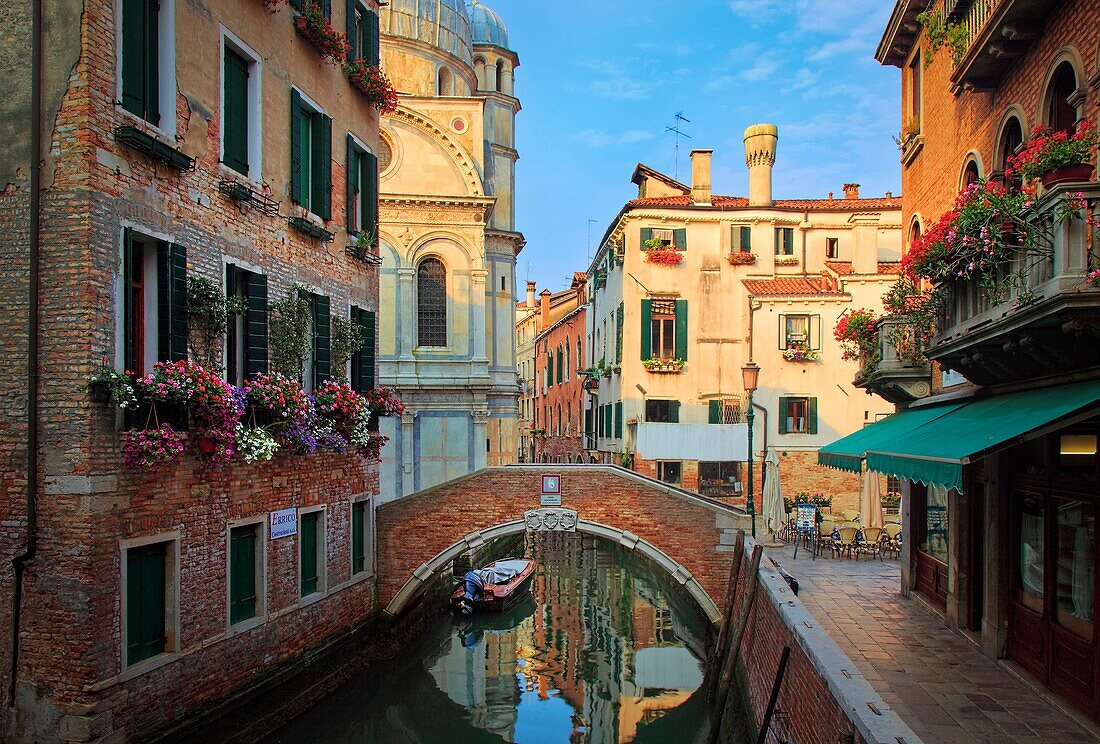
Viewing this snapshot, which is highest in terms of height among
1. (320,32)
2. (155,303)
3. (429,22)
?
(429,22)

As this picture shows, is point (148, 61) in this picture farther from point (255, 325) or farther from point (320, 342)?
point (320, 342)

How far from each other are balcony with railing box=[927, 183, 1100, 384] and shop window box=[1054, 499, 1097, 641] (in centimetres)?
125

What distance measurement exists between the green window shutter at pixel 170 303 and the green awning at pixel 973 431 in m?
7.37

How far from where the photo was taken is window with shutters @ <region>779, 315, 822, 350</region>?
25.9m

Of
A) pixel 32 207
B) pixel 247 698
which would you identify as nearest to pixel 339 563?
pixel 247 698

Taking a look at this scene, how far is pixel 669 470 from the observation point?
26328 millimetres

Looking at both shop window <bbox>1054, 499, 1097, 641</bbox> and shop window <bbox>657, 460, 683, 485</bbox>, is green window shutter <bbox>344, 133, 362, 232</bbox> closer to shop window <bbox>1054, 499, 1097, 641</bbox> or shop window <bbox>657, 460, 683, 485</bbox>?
shop window <bbox>1054, 499, 1097, 641</bbox>

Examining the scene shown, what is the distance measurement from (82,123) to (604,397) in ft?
79.8

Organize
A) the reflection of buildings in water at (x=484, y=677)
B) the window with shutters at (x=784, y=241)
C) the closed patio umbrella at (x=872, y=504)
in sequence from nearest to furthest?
the reflection of buildings in water at (x=484, y=677) < the closed patio umbrella at (x=872, y=504) < the window with shutters at (x=784, y=241)

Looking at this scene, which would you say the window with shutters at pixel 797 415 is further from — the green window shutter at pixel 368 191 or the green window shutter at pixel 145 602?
the green window shutter at pixel 145 602

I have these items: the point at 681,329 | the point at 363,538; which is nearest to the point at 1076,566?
the point at 363,538

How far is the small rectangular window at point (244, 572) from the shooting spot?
442 inches

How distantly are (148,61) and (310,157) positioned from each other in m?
4.02

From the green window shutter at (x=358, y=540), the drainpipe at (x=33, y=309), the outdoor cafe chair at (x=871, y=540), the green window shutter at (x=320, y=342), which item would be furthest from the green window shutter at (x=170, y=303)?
the outdoor cafe chair at (x=871, y=540)
